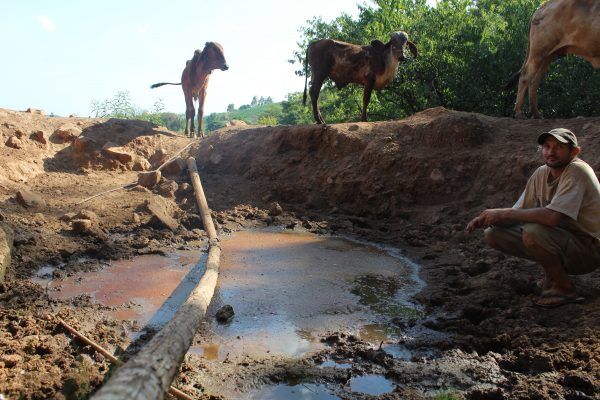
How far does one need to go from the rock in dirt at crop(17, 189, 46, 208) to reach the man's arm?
6171 mm

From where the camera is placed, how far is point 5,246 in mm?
5480

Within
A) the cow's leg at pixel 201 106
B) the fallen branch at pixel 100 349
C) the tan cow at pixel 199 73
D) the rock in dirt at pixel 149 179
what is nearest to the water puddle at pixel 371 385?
the fallen branch at pixel 100 349

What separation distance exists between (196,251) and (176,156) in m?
4.63

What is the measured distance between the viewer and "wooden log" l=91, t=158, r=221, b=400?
2.28 meters

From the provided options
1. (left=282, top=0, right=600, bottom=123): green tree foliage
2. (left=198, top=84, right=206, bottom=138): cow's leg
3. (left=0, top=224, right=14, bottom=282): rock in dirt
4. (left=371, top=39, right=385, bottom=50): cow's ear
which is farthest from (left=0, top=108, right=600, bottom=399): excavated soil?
(left=282, top=0, right=600, bottom=123): green tree foliage

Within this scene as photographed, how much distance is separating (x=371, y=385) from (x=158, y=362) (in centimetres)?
144

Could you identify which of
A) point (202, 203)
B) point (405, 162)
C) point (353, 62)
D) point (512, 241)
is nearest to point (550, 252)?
point (512, 241)

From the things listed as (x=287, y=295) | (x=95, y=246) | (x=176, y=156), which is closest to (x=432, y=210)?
(x=287, y=295)

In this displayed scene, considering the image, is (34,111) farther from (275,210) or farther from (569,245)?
(569,245)

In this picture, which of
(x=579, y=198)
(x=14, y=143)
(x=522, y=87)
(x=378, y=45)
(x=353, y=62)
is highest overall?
(x=378, y=45)

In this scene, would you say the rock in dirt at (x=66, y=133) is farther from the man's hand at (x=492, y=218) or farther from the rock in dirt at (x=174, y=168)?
the man's hand at (x=492, y=218)

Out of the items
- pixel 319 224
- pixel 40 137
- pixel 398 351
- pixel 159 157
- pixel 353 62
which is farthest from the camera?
pixel 159 157

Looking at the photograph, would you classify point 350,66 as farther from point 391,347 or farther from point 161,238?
point 391,347

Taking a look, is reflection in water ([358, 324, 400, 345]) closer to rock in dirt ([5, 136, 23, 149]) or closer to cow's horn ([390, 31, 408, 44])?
cow's horn ([390, 31, 408, 44])
